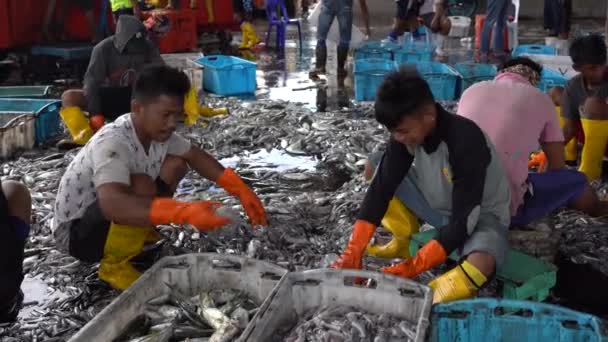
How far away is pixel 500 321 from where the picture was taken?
271cm

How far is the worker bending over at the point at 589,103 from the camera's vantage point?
4691 millimetres

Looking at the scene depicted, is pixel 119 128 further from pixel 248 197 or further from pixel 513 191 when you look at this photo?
pixel 513 191

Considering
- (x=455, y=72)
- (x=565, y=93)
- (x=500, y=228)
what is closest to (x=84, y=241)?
(x=500, y=228)

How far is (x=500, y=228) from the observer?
131 inches

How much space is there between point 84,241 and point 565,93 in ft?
12.1

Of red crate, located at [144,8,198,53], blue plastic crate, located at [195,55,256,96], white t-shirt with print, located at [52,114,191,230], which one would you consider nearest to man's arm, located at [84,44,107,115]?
blue plastic crate, located at [195,55,256,96]

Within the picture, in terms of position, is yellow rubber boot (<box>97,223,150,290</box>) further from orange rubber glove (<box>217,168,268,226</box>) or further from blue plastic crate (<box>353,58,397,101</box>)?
blue plastic crate (<box>353,58,397,101</box>)

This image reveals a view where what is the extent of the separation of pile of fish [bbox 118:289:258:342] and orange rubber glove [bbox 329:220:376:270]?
51cm

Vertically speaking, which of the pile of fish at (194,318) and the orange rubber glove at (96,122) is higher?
the orange rubber glove at (96,122)

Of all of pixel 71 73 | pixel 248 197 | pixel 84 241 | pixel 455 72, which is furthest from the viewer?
pixel 71 73

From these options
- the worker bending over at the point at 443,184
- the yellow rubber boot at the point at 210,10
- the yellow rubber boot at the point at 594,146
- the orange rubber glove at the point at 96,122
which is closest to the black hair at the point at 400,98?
the worker bending over at the point at 443,184

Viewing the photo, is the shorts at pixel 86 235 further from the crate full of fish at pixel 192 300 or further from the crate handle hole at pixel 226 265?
the crate handle hole at pixel 226 265

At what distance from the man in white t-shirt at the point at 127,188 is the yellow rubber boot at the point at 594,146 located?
298 centimetres

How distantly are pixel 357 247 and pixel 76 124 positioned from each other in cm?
385
